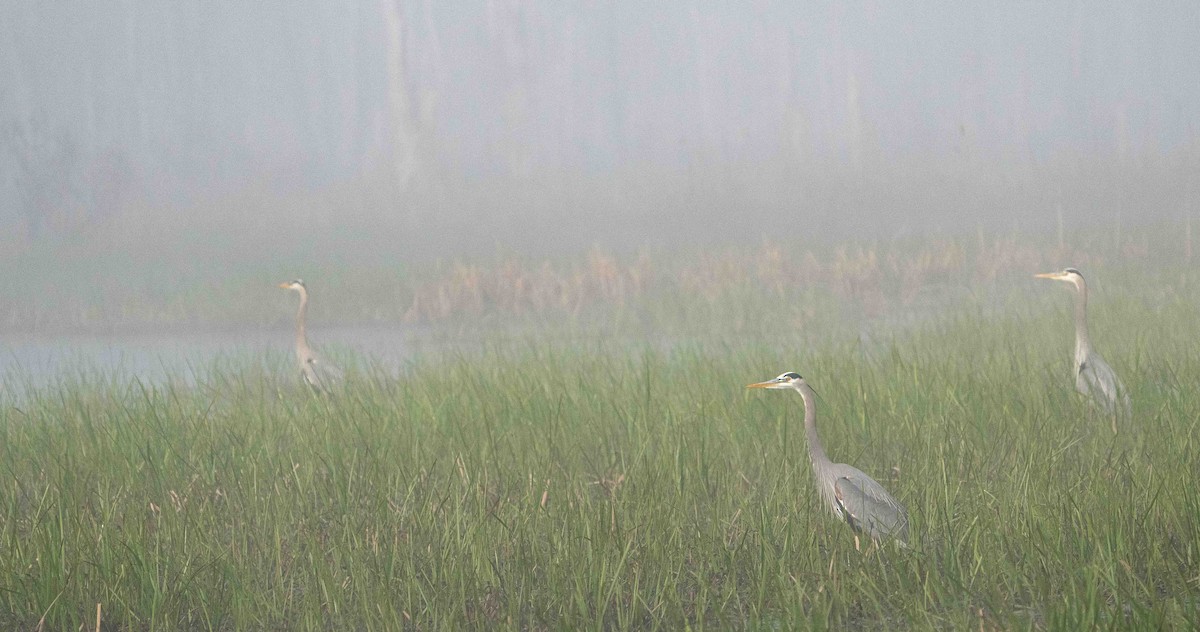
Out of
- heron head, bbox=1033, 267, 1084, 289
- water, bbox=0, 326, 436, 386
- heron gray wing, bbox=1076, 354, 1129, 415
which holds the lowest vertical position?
water, bbox=0, 326, 436, 386

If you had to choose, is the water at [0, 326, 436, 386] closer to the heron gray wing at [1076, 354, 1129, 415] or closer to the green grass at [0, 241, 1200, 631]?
the green grass at [0, 241, 1200, 631]

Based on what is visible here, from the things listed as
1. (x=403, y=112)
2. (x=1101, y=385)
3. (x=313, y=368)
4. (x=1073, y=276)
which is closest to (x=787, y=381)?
(x=1101, y=385)

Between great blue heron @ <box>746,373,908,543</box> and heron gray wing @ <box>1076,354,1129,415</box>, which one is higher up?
great blue heron @ <box>746,373,908,543</box>

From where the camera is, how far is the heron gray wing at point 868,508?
3908mm

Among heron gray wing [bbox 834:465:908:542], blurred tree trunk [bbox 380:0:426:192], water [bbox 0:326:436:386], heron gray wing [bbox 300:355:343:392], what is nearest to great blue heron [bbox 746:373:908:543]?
heron gray wing [bbox 834:465:908:542]

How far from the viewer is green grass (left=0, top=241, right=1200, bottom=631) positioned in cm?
359

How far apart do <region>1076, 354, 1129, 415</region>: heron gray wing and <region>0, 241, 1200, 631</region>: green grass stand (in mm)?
132

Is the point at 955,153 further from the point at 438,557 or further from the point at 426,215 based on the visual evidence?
the point at 438,557

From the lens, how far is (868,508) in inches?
155

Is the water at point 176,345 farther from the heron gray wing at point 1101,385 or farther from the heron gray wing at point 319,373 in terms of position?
the heron gray wing at point 1101,385

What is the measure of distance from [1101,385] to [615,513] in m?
3.14

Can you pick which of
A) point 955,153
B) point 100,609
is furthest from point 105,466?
point 955,153

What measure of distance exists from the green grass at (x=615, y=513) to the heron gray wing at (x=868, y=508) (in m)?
0.07

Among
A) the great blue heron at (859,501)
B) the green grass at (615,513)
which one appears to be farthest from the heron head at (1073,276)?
the great blue heron at (859,501)
